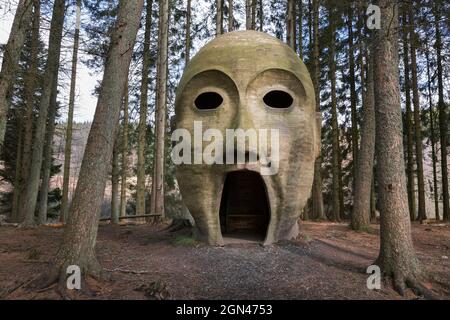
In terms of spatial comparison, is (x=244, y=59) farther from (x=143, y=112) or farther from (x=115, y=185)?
(x=115, y=185)

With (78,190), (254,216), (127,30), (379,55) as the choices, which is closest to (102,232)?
(254,216)

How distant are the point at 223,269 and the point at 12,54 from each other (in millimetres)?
6188

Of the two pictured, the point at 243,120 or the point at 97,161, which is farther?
the point at 243,120

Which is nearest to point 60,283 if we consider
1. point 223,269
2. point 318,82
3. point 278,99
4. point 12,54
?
point 223,269

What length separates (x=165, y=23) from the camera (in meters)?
13.0

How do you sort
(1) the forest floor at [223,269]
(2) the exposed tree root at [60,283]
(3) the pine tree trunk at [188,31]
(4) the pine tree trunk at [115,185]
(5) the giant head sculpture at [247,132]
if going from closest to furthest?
1. (2) the exposed tree root at [60,283]
2. (1) the forest floor at [223,269]
3. (5) the giant head sculpture at [247,132]
4. (4) the pine tree trunk at [115,185]
5. (3) the pine tree trunk at [188,31]

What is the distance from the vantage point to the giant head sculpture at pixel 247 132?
22.3 ft

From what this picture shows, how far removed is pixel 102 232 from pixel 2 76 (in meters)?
5.73

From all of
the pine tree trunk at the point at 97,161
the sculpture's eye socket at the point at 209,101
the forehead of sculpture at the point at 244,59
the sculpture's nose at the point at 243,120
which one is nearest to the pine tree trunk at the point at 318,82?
the forehead of sculpture at the point at 244,59

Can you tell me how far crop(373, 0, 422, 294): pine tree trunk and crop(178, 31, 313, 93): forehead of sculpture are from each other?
1.94 meters

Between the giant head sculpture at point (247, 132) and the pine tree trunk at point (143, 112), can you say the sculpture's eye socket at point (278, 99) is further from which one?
the pine tree trunk at point (143, 112)

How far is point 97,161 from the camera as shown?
5.15 m

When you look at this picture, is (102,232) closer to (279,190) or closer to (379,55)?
(279,190)

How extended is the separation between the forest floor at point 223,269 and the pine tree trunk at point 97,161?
1.32 feet
